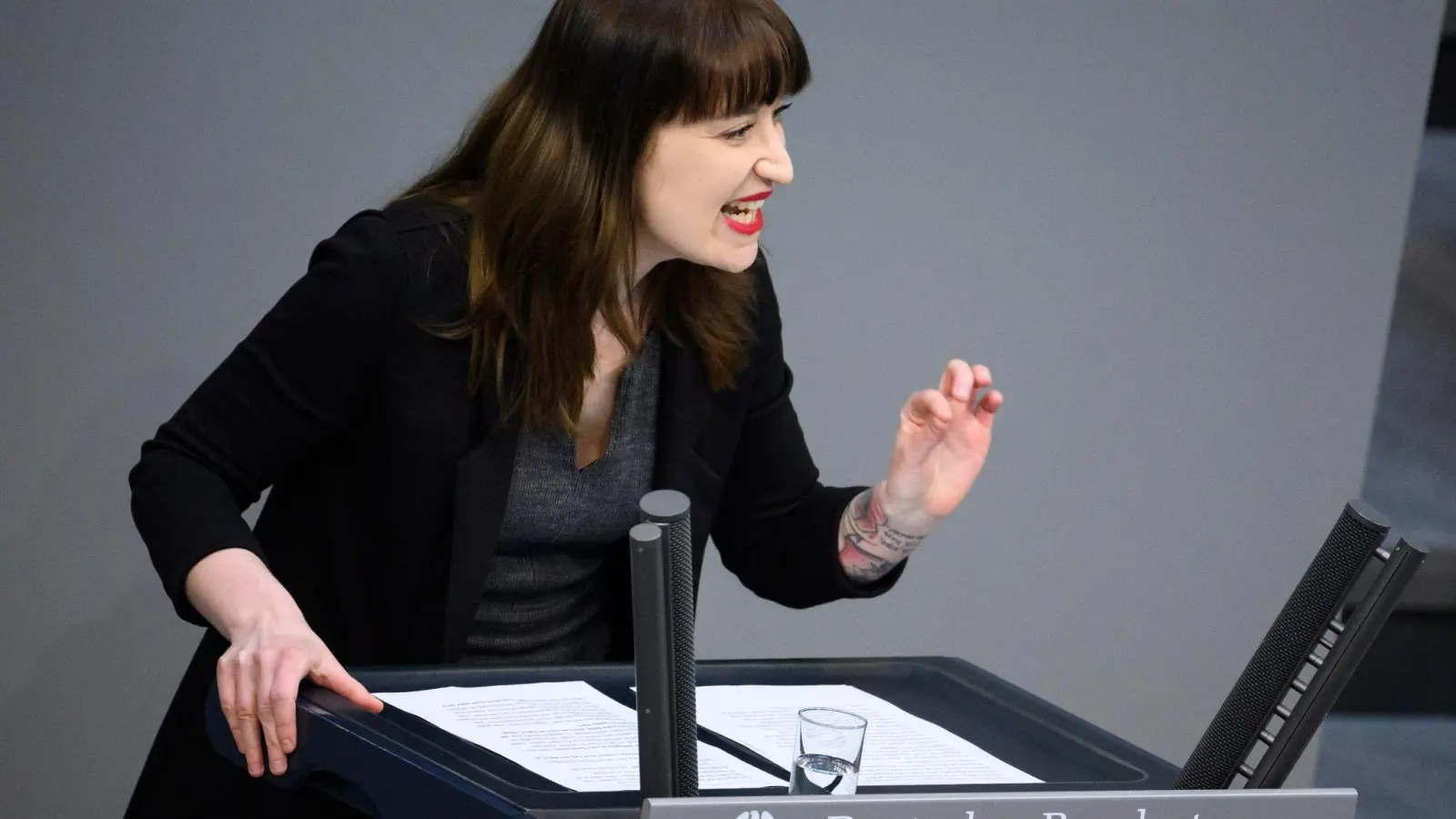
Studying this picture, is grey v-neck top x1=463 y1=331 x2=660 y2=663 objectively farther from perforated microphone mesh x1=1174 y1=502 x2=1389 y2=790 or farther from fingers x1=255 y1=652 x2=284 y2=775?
perforated microphone mesh x1=1174 y1=502 x2=1389 y2=790

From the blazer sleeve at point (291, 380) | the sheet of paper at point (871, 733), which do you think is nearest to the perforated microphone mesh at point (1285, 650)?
the sheet of paper at point (871, 733)

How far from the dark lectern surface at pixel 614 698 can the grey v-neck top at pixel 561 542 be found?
0.89 ft

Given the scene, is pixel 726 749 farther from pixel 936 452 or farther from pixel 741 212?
pixel 741 212

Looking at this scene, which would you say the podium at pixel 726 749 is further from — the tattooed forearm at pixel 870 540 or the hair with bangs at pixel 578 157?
the hair with bangs at pixel 578 157

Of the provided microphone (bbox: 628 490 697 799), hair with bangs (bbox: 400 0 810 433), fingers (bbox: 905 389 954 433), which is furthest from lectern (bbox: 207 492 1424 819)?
hair with bangs (bbox: 400 0 810 433)

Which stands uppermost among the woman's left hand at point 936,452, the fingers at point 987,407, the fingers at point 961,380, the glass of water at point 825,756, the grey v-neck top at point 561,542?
the fingers at point 961,380

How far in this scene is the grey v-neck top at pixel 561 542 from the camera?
152 centimetres

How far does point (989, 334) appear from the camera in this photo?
2684 millimetres

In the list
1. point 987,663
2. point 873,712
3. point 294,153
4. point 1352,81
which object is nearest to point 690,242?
point 873,712

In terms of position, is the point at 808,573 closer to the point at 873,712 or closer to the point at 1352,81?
the point at 873,712

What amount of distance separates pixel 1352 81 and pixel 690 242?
1765 millimetres

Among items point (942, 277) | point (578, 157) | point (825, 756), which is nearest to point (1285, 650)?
point (825, 756)

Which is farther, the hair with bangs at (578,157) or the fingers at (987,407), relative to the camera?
the hair with bangs at (578,157)

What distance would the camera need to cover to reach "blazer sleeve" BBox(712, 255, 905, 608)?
167 centimetres
